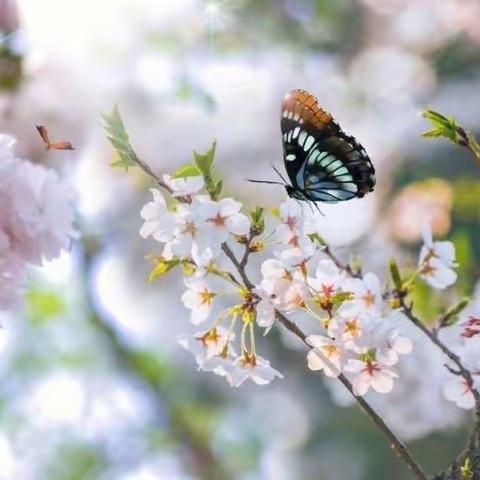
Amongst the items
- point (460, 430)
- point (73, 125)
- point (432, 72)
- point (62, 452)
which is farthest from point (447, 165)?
point (62, 452)

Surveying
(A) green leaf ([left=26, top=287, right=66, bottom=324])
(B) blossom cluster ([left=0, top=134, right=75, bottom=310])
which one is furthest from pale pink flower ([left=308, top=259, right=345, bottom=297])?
(A) green leaf ([left=26, top=287, right=66, bottom=324])

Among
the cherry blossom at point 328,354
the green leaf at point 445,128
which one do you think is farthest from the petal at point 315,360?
→ the green leaf at point 445,128

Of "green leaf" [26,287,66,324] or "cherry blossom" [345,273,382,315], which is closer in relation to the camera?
"cherry blossom" [345,273,382,315]

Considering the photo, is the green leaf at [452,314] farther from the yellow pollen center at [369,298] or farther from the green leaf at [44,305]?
the green leaf at [44,305]

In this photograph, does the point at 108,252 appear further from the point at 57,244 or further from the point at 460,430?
the point at 57,244

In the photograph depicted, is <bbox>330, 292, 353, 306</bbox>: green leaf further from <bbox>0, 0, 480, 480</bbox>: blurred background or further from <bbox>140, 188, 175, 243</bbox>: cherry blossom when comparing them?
<bbox>0, 0, 480, 480</bbox>: blurred background

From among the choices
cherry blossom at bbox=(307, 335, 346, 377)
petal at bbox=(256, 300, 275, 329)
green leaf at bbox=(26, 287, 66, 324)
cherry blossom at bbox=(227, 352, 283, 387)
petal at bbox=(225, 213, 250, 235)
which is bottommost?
green leaf at bbox=(26, 287, 66, 324)
